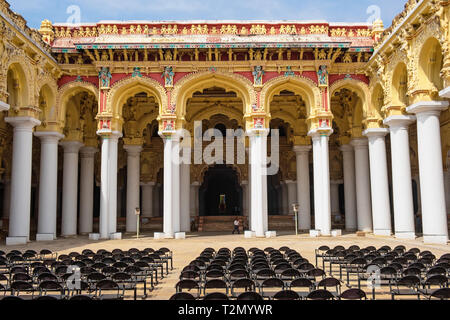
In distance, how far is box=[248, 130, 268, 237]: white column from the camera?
21.2 metres

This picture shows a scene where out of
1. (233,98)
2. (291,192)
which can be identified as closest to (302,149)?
(291,192)

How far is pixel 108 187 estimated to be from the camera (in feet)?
70.4

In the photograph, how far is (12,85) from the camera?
1903 centimetres

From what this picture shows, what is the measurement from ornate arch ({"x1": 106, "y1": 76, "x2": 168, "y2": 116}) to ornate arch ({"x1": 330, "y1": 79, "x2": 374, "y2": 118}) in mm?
8977

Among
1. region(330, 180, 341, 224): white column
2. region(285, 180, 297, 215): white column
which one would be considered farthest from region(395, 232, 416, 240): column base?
region(285, 180, 297, 215): white column

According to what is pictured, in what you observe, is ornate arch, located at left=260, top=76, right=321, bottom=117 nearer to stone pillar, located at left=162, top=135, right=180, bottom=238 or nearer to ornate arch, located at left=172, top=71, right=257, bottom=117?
ornate arch, located at left=172, top=71, right=257, bottom=117

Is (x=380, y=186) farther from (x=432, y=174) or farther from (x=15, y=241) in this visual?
(x=15, y=241)

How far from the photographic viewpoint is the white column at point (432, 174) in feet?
51.6

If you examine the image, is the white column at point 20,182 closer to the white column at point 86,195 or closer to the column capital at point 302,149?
the white column at point 86,195

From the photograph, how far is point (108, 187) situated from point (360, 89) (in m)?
14.2

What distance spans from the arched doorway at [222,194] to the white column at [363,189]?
45.8 ft
